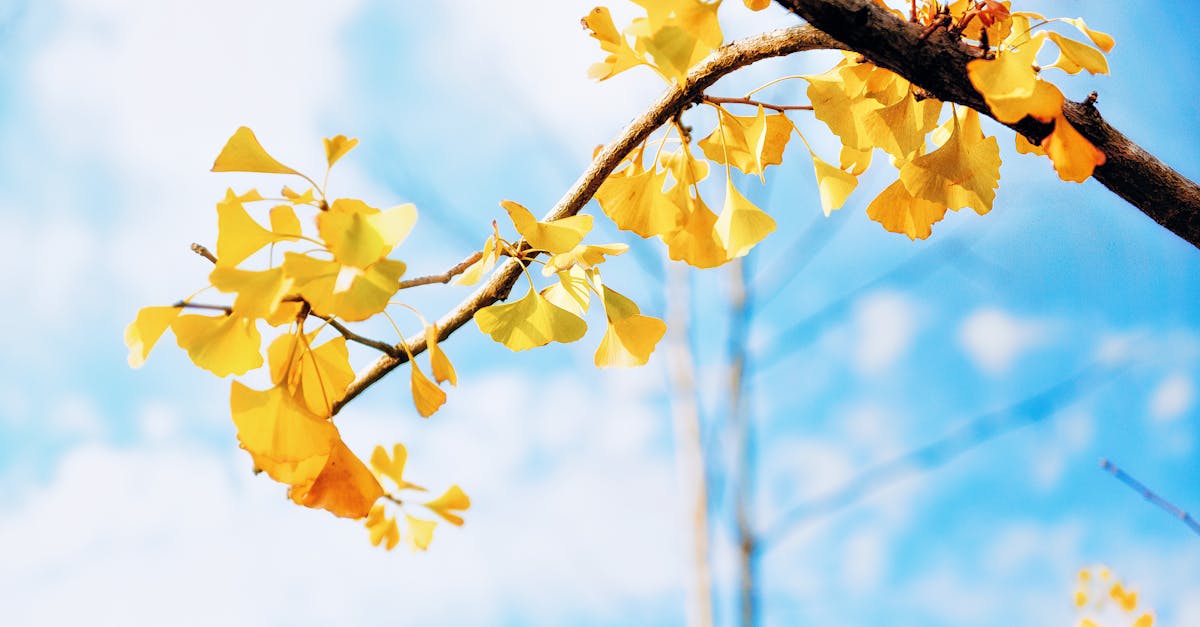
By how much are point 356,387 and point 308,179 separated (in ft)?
0.37

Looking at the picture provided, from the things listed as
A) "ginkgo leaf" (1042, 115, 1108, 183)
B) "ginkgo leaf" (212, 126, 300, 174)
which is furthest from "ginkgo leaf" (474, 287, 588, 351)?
"ginkgo leaf" (1042, 115, 1108, 183)

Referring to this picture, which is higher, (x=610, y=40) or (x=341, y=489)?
(x=610, y=40)

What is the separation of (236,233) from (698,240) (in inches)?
8.6

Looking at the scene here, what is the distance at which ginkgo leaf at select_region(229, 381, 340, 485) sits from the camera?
342 mm

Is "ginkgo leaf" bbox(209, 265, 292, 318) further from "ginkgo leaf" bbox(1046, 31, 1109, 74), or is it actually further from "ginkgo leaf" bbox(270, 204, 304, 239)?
"ginkgo leaf" bbox(1046, 31, 1109, 74)

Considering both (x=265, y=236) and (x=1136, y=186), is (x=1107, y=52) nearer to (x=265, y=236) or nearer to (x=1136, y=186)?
(x=1136, y=186)

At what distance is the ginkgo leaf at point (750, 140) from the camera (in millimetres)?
396

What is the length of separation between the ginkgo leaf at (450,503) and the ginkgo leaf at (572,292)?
0.16 meters

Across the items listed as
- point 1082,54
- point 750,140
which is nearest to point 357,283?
point 750,140

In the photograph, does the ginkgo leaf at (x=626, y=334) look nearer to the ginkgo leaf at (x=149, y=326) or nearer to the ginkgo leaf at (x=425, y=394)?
the ginkgo leaf at (x=425, y=394)

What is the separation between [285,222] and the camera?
340 millimetres

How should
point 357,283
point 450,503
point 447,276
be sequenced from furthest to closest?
point 450,503, point 447,276, point 357,283

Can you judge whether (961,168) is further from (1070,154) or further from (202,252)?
(202,252)

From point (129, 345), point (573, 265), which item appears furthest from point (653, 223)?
point (129, 345)
